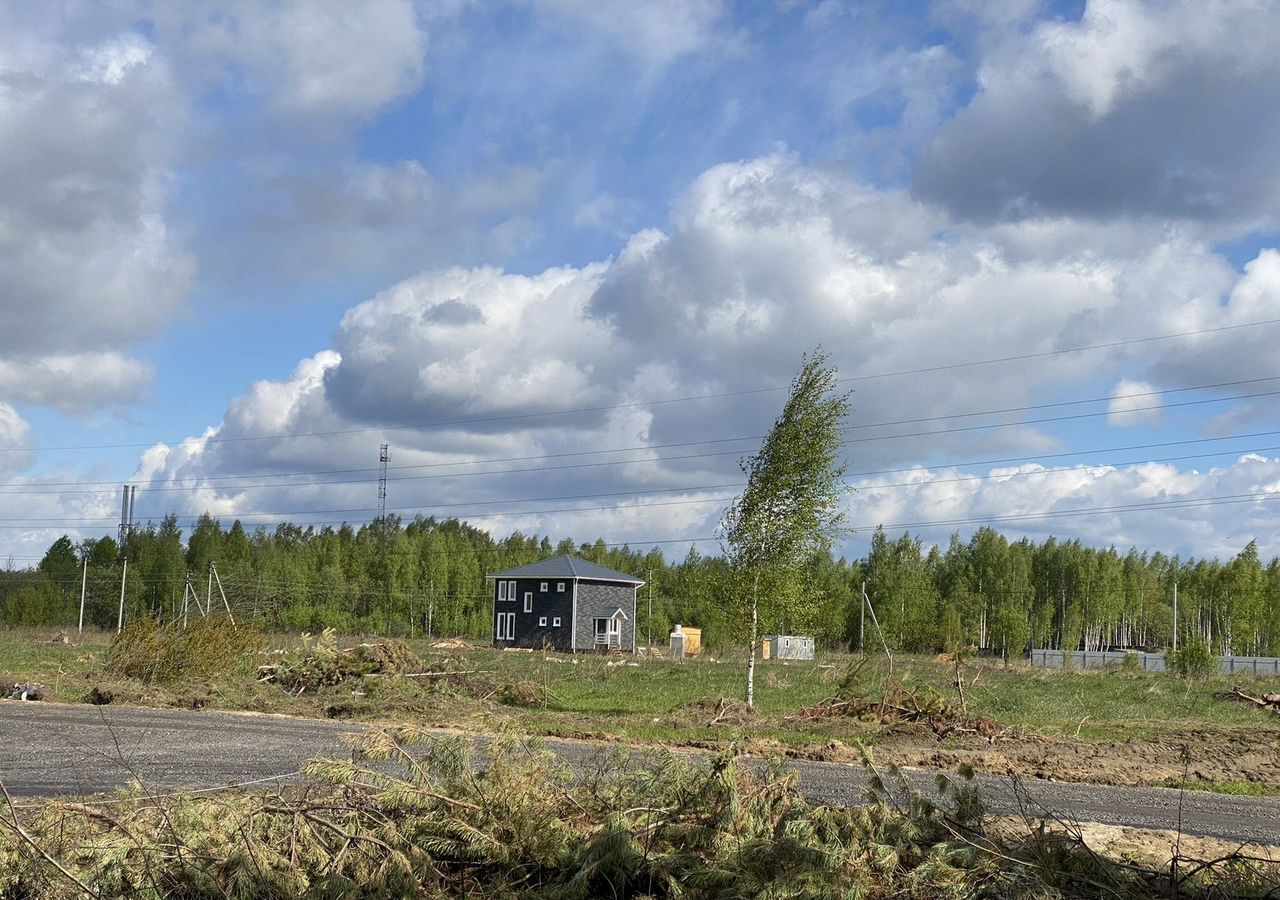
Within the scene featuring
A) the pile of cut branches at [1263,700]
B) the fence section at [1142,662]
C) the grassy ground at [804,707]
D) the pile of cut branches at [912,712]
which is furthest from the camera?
the fence section at [1142,662]

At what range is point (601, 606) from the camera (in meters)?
64.6

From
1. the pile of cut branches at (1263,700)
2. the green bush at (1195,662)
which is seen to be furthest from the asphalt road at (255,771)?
the green bush at (1195,662)

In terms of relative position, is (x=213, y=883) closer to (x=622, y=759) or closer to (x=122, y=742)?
(x=622, y=759)

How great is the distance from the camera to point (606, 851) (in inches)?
203

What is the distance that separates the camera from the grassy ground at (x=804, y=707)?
50.1 feet

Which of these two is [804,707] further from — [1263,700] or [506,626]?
[506,626]

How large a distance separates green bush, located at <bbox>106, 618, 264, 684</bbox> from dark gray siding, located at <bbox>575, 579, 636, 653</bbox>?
39.3 metres

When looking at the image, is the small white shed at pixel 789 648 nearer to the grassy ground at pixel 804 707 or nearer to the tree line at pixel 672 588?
the tree line at pixel 672 588

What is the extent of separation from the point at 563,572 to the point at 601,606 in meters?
3.10

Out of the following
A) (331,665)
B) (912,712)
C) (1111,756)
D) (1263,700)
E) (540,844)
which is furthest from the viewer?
(331,665)

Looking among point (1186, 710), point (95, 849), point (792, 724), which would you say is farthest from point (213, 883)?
point (1186, 710)

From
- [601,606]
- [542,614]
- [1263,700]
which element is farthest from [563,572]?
[1263,700]

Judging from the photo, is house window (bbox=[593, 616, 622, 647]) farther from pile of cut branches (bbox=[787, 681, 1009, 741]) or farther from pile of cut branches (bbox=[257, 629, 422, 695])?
pile of cut branches (bbox=[787, 681, 1009, 741])

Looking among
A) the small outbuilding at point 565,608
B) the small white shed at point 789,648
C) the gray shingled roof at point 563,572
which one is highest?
the gray shingled roof at point 563,572
